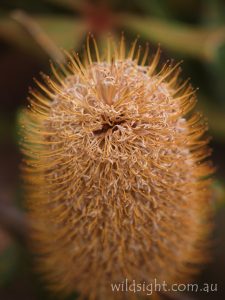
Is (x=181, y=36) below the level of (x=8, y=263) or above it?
above

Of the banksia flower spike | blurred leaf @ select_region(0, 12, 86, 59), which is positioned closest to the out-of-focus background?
blurred leaf @ select_region(0, 12, 86, 59)

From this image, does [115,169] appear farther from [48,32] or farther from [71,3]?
[71,3]

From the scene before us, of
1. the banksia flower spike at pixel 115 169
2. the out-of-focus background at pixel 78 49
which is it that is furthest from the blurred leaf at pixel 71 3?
the banksia flower spike at pixel 115 169

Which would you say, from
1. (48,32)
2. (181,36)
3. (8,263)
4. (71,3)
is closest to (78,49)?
(48,32)

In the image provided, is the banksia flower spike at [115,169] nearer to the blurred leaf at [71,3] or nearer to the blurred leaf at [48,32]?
the blurred leaf at [48,32]

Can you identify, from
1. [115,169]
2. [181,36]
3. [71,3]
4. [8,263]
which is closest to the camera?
[115,169]

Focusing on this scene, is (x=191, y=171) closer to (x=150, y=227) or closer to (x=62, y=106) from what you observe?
(x=150, y=227)

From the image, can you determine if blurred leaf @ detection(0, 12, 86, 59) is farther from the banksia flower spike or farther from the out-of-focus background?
→ the banksia flower spike
